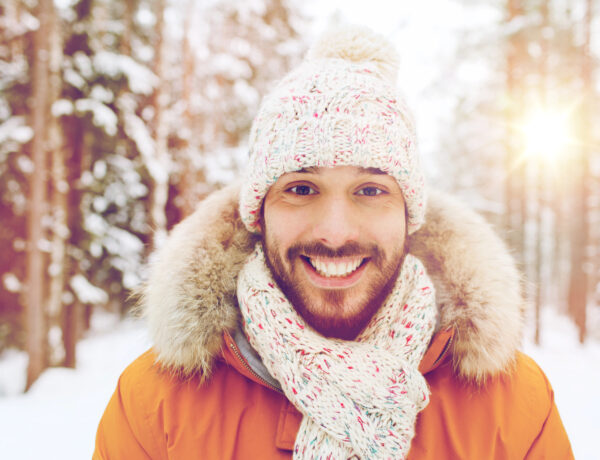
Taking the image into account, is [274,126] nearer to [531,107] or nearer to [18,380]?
[18,380]

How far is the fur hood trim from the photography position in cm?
175

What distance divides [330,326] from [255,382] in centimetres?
44

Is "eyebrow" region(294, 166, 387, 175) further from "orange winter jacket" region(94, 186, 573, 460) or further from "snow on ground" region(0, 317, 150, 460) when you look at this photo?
"snow on ground" region(0, 317, 150, 460)

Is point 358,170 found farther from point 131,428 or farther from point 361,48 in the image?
point 131,428

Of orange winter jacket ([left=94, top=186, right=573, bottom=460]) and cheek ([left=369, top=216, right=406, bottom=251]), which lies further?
cheek ([left=369, top=216, right=406, bottom=251])

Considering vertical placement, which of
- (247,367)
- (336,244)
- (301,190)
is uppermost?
(301,190)

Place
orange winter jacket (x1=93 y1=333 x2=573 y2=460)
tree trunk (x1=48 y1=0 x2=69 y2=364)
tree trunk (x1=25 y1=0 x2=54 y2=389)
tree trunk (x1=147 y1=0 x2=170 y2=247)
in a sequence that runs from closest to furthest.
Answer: orange winter jacket (x1=93 y1=333 x2=573 y2=460), tree trunk (x1=25 y1=0 x2=54 y2=389), tree trunk (x1=48 y1=0 x2=69 y2=364), tree trunk (x1=147 y1=0 x2=170 y2=247)

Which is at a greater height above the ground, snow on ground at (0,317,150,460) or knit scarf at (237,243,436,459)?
knit scarf at (237,243,436,459)

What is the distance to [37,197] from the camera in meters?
7.98

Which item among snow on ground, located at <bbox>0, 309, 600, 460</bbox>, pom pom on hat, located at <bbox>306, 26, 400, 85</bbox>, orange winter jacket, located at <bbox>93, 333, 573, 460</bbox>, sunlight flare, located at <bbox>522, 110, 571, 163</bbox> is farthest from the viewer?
sunlight flare, located at <bbox>522, 110, 571, 163</bbox>

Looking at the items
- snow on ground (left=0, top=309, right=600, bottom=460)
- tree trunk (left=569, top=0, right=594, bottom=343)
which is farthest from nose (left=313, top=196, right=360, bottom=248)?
tree trunk (left=569, top=0, right=594, bottom=343)

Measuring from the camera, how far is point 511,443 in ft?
5.42

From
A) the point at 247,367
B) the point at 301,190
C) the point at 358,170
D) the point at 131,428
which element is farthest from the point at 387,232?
the point at 131,428

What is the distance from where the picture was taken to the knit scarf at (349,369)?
152cm
